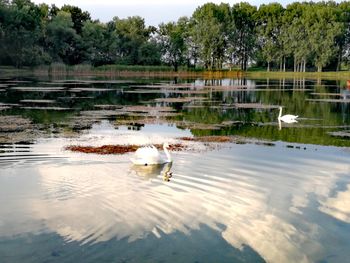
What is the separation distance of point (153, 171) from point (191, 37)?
413 feet

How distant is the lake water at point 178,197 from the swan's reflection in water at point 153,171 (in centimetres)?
4

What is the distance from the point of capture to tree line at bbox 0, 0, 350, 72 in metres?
111

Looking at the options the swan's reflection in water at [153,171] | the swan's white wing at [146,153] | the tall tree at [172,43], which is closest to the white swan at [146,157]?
the swan's white wing at [146,153]

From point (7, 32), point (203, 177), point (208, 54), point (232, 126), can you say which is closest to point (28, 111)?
point (232, 126)

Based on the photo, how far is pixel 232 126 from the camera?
91.8ft

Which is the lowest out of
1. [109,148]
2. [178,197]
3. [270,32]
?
[178,197]

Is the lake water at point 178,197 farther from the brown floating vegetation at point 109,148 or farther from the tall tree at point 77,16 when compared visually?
the tall tree at point 77,16

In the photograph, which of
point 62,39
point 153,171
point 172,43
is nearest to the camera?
point 153,171

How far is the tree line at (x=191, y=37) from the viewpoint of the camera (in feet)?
366

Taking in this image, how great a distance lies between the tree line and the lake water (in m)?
91.7

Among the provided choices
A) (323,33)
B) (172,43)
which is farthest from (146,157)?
(172,43)

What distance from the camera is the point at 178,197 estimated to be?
Result: 42.9 feet

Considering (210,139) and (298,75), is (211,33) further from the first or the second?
(210,139)

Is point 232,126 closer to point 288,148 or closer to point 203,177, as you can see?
point 288,148
